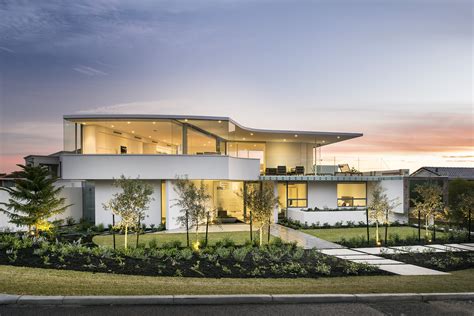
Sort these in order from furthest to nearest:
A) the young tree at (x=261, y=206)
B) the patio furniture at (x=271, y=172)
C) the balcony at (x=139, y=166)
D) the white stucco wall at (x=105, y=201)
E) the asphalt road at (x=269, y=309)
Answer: the patio furniture at (x=271, y=172) → the white stucco wall at (x=105, y=201) → the balcony at (x=139, y=166) → the young tree at (x=261, y=206) → the asphalt road at (x=269, y=309)

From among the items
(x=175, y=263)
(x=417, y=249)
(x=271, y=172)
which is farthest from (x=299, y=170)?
(x=175, y=263)

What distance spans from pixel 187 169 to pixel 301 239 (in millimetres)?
7592

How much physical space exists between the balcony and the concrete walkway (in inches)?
187

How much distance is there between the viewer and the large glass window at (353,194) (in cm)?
2708

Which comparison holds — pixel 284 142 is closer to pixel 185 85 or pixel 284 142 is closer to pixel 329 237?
pixel 185 85

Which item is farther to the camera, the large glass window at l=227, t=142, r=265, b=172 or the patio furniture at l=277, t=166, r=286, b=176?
the large glass window at l=227, t=142, r=265, b=172

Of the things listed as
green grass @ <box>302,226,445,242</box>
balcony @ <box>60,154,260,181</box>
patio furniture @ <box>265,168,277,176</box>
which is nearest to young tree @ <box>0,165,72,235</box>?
balcony @ <box>60,154,260,181</box>

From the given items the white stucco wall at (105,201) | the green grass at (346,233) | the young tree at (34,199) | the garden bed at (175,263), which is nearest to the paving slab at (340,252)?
the garden bed at (175,263)

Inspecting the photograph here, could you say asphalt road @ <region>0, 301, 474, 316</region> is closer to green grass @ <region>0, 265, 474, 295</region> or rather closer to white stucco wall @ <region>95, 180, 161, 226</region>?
green grass @ <region>0, 265, 474, 295</region>

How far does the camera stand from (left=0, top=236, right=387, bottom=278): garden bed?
29.4 feet

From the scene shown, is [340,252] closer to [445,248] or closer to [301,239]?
[301,239]

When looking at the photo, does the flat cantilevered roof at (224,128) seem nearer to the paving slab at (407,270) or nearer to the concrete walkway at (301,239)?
the concrete walkway at (301,239)

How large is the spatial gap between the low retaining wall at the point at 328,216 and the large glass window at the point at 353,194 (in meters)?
3.59

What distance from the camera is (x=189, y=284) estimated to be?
7.61 m
